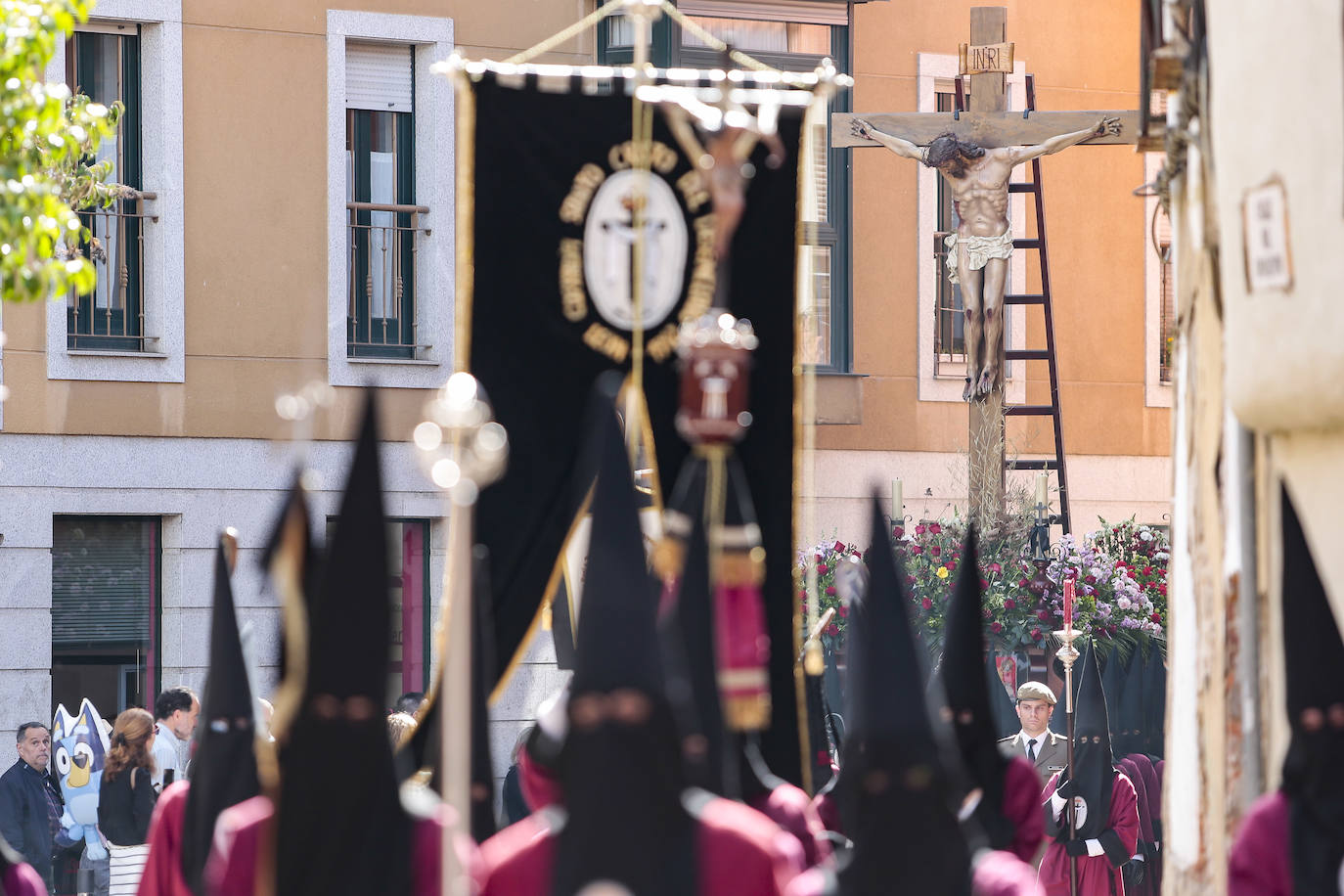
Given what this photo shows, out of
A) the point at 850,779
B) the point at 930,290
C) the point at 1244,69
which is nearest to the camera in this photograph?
the point at 850,779

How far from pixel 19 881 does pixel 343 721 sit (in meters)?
1.46

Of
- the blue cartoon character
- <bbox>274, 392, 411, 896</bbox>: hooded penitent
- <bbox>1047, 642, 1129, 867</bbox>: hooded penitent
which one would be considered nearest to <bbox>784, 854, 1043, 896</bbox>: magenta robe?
<bbox>274, 392, 411, 896</bbox>: hooded penitent

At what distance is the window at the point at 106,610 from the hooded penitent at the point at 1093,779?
6.70 metres

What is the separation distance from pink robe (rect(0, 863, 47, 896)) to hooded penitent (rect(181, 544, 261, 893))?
400 millimetres

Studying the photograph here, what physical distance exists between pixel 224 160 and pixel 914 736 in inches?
448

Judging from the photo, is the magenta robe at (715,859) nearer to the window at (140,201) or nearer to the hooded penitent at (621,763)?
the hooded penitent at (621,763)

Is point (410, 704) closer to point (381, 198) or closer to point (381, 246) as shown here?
point (381, 246)

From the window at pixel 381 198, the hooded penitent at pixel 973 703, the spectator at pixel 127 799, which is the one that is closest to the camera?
the hooded penitent at pixel 973 703

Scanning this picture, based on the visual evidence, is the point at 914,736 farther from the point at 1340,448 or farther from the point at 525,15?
the point at 525,15

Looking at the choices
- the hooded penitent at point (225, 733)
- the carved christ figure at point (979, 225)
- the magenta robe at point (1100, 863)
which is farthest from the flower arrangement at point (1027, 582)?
the hooded penitent at point (225, 733)

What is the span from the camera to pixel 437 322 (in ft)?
50.4

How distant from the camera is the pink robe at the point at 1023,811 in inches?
242

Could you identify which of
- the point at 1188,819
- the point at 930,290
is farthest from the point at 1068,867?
the point at 930,290

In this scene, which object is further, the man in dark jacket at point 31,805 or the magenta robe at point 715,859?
the man in dark jacket at point 31,805
